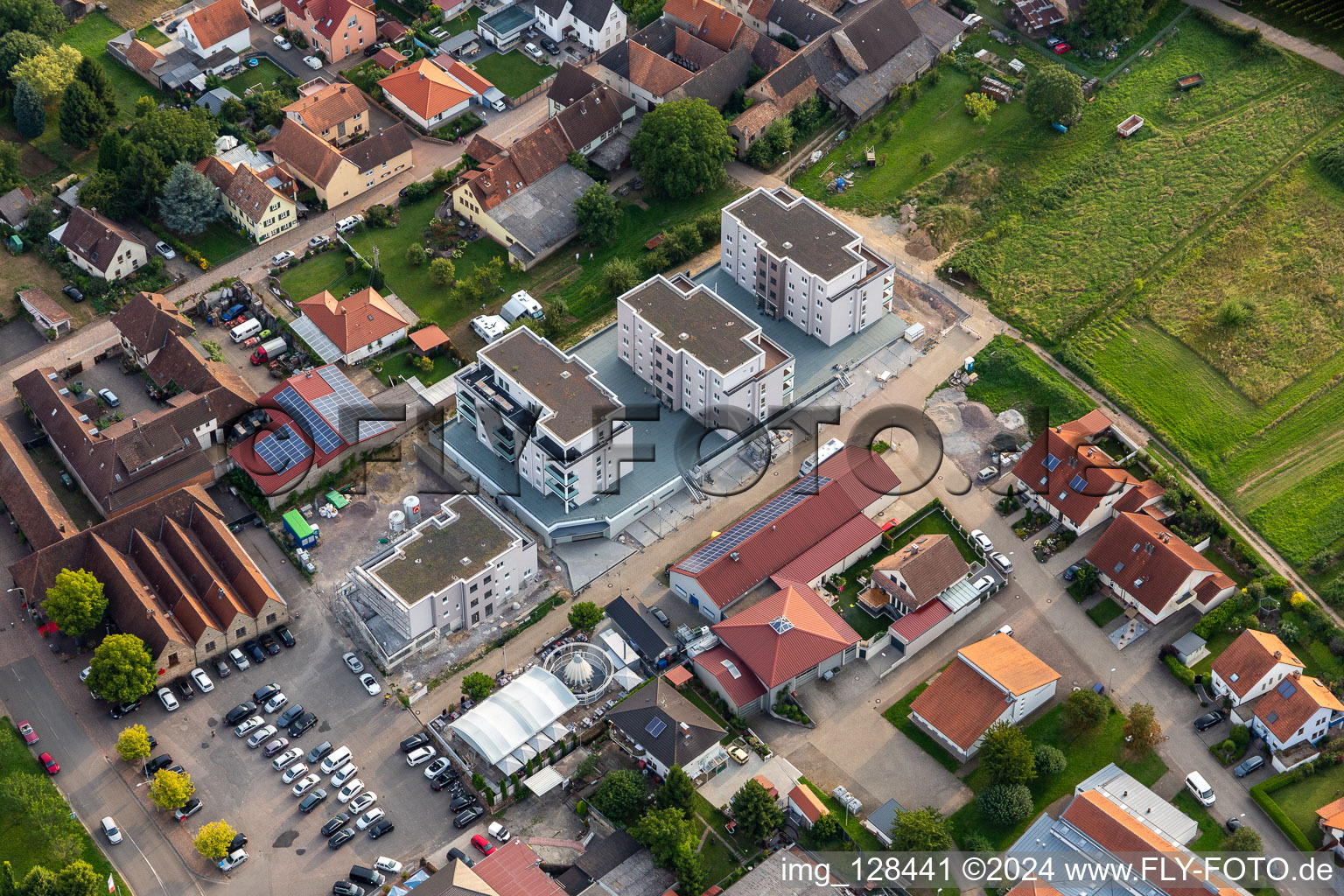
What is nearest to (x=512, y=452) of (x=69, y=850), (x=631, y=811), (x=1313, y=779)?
(x=631, y=811)

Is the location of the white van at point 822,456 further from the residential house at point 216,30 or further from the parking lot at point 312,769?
the residential house at point 216,30

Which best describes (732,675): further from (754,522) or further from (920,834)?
(920,834)

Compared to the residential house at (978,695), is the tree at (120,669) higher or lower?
lower

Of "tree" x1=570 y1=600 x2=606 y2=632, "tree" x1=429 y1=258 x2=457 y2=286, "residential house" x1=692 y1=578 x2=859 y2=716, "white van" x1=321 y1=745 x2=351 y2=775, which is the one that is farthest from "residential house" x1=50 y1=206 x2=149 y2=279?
"residential house" x1=692 y1=578 x2=859 y2=716

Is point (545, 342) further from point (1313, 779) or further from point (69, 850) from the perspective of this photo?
point (1313, 779)

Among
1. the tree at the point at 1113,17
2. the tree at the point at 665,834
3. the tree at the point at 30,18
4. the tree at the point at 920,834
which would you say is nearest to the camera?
the tree at the point at 665,834

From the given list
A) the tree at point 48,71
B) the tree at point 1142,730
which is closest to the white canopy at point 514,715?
the tree at point 1142,730
